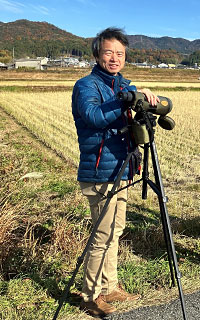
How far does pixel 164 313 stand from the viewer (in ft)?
8.17

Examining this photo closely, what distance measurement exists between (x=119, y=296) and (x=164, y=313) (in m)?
0.37

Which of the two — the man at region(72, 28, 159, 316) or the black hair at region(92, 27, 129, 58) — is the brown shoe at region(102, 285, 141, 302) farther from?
the black hair at region(92, 27, 129, 58)

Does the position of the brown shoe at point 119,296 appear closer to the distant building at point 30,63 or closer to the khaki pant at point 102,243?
the khaki pant at point 102,243

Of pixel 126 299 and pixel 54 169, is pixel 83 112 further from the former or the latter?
pixel 54 169

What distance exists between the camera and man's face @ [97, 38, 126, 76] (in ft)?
7.35

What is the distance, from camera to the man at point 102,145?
84.7 inches

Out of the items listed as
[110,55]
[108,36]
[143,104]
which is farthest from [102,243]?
[108,36]

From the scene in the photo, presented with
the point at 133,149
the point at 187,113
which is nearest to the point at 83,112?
the point at 133,149

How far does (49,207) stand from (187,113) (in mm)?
13439

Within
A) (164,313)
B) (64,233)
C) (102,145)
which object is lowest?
(164,313)

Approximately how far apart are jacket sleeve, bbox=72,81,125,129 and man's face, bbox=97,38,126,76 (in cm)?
19

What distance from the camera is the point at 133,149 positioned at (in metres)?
2.39

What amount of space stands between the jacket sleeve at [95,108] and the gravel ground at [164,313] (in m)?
1.43

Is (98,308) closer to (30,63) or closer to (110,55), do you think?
(110,55)
